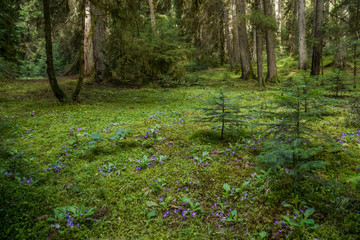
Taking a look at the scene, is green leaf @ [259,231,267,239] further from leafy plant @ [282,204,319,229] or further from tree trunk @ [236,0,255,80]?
tree trunk @ [236,0,255,80]

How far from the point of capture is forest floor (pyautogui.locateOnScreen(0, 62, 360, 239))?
229 centimetres

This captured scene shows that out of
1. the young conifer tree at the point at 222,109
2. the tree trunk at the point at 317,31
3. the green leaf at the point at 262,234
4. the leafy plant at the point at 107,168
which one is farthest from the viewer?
the tree trunk at the point at 317,31

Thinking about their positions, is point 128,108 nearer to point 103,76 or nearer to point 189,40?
point 103,76

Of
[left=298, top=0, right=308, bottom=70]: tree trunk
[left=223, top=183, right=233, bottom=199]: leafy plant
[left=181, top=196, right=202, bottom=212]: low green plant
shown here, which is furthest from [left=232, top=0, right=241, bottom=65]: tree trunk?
[left=181, top=196, right=202, bottom=212]: low green plant

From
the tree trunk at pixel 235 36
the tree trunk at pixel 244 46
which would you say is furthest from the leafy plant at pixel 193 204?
the tree trunk at pixel 235 36

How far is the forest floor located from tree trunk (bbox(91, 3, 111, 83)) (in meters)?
8.00

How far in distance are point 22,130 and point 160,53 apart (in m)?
8.56

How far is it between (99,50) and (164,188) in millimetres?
11472

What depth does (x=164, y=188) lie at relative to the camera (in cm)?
304

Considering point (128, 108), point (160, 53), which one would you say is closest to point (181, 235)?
point (128, 108)

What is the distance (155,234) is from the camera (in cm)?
230

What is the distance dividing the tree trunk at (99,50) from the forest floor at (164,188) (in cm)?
800

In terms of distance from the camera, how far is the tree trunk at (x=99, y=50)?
39.3 feet

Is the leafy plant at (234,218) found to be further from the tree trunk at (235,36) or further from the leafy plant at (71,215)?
the tree trunk at (235,36)
